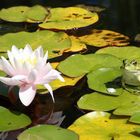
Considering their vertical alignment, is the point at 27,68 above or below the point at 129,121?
above

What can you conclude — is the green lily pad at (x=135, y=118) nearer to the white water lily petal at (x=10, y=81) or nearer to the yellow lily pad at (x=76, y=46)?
the white water lily petal at (x=10, y=81)

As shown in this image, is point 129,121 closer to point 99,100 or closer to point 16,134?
point 99,100

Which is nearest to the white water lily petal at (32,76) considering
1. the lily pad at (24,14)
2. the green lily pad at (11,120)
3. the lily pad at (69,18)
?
the green lily pad at (11,120)

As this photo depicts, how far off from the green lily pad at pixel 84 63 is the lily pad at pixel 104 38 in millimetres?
220

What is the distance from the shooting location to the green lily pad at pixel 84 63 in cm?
160

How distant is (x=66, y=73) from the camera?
159 cm

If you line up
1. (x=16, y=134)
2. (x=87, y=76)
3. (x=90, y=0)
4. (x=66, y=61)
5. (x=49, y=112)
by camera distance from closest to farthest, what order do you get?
(x=16, y=134) → (x=49, y=112) → (x=87, y=76) → (x=66, y=61) → (x=90, y=0)

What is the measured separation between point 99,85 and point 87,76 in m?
0.07

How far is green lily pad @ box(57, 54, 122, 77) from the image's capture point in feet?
5.26

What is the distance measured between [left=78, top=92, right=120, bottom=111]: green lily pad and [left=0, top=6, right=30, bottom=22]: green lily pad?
92 cm

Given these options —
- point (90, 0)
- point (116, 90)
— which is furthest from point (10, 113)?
point (90, 0)

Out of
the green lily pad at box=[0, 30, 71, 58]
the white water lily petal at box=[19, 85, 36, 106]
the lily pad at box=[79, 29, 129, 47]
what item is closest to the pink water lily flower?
the white water lily petal at box=[19, 85, 36, 106]

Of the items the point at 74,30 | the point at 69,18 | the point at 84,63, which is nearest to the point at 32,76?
the point at 84,63

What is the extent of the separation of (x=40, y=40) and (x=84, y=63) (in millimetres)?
339
